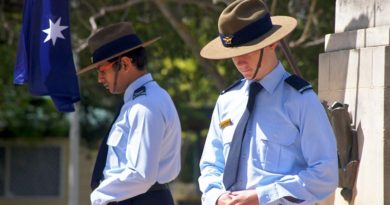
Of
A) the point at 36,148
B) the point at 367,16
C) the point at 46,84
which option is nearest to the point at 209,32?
the point at 46,84

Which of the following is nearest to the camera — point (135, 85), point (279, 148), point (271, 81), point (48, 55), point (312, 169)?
point (312, 169)

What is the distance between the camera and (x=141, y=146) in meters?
5.57

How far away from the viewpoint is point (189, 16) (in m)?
13.4

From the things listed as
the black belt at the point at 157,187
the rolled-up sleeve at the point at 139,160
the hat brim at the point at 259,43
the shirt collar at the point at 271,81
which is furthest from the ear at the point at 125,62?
the shirt collar at the point at 271,81

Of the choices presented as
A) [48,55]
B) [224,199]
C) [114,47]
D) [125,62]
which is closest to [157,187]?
[125,62]

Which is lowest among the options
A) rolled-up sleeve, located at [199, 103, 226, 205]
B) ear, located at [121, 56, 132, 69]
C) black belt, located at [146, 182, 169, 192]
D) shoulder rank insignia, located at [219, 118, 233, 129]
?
black belt, located at [146, 182, 169, 192]

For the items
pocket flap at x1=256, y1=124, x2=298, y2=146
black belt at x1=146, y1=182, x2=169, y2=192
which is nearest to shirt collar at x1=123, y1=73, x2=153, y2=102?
black belt at x1=146, y1=182, x2=169, y2=192

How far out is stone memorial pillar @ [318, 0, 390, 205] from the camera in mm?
5500

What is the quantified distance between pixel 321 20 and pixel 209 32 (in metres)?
1.85

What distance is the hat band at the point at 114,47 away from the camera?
6012mm

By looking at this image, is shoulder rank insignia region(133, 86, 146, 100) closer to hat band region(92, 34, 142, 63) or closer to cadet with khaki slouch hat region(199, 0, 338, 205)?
hat band region(92, 34, 142, 63)

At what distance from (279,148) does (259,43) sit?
479 mm

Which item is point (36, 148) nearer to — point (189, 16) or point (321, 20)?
point (189, 16)

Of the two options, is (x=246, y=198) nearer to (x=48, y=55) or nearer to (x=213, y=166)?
(x=213, y=166)
